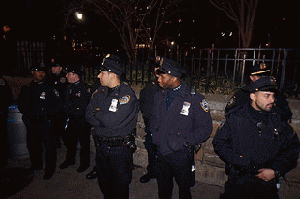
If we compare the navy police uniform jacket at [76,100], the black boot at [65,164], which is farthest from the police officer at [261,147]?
the black boot at [65,164]

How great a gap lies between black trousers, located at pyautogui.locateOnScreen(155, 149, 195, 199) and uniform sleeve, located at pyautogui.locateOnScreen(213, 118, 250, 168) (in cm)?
53

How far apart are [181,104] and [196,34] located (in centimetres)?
1424

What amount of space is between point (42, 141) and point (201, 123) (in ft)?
A: 10.4

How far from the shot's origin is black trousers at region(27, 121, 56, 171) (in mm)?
4082

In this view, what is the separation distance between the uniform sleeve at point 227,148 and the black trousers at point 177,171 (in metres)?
0.53

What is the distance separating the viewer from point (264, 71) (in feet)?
11.5

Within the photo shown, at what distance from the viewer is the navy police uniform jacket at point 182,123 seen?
2.83 meters

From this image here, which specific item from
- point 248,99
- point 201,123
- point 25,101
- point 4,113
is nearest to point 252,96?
point 248,99

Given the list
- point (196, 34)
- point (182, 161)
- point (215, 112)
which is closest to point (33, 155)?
point (182, 161)

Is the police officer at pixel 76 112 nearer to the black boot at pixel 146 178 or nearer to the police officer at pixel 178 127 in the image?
the black boot at pixel 146 178

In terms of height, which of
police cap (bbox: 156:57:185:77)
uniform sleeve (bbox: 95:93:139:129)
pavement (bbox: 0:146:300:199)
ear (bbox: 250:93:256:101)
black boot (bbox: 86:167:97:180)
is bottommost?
pavement (bbox: 0:146:300:199)

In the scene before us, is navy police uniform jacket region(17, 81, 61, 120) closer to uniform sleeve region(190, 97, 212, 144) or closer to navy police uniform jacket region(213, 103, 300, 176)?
uniform sleeve region(190, 97, 212, 144)

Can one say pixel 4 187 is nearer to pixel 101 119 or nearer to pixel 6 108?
pixel 6 108

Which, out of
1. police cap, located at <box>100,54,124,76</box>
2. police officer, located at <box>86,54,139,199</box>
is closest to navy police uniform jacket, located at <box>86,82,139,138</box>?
police officer, located at <box>86,54,139,199</box>
